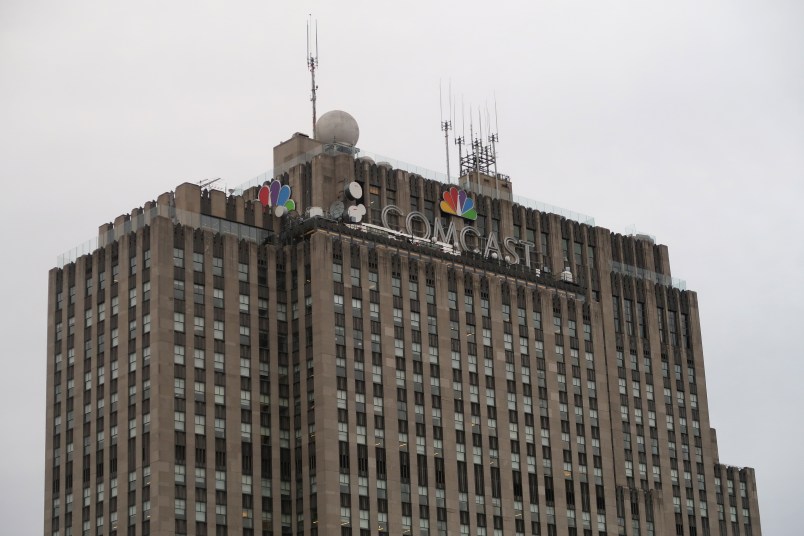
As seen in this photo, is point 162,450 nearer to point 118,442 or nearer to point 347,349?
point 118,442

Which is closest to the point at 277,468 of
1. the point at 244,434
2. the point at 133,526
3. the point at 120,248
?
the point at 244,434

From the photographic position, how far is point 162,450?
18475 cm

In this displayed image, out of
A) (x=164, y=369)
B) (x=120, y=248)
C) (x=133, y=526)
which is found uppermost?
(x=120, y=248)

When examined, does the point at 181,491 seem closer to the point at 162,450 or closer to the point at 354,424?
the point at 162,450

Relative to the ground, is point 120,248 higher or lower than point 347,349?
higher

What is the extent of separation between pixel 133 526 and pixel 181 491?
21.8 feet

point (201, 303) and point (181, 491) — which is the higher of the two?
point (201, 303)

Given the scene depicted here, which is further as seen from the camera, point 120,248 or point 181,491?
point 120,248

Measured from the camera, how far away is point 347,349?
19725 cm

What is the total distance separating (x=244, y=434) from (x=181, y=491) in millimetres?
10971

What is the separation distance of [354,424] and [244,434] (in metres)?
12.2

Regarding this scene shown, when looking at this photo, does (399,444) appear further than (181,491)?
Yes

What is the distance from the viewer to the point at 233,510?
7397 inches

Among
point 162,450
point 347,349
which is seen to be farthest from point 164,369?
point 347,349
